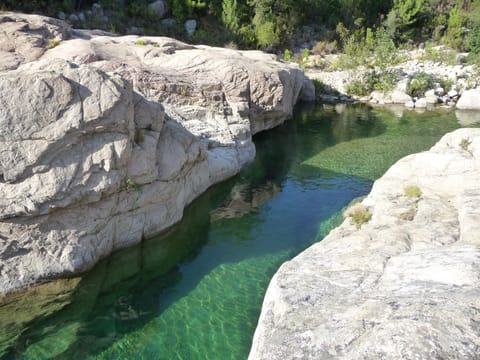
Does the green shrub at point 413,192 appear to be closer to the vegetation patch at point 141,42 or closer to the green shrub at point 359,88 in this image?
the vegetation patch at point 141,42

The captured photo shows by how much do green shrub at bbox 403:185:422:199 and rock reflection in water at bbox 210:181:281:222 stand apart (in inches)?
215

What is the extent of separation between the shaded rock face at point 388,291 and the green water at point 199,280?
2.06 meters

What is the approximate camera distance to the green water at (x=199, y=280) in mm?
8344

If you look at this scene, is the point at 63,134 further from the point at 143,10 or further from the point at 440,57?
the point at 440,57

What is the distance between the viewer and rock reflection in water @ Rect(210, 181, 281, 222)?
48.2ft

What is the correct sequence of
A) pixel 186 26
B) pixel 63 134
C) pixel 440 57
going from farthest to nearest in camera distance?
pixel 186 26, pixel 440 57, pixel 63 134

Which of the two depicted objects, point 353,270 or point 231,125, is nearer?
point 353,270

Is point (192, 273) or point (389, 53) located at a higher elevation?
point (389, 53)

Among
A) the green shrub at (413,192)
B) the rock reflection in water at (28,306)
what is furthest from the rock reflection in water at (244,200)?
the rock reflection in water at (28,306)

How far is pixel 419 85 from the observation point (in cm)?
3606

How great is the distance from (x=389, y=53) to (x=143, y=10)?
2605cm

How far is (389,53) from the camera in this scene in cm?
3756

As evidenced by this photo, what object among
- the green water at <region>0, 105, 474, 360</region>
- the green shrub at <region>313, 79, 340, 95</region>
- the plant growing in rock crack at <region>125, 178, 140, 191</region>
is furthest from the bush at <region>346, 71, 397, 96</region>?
the plant growing in rock crack at <region>125, 178, 140, 191</region>

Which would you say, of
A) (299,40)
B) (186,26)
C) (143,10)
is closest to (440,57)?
(299,40)
